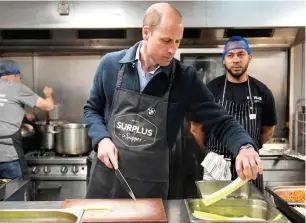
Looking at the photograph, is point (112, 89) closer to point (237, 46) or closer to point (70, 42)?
point (237, 46)

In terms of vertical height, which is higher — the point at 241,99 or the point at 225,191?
the point at 241,99

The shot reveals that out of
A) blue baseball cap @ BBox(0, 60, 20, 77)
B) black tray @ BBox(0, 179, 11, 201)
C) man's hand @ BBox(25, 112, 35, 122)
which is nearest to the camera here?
black tray @ BBox(0, 179, 11, 201)

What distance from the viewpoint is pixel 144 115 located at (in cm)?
181

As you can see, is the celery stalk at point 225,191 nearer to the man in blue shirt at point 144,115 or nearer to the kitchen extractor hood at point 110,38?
the man in blue shirt at point 144,115


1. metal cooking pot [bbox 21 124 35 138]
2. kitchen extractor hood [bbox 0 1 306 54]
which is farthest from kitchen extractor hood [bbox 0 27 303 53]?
metal cooking pot [bbox 21 124 35 138]

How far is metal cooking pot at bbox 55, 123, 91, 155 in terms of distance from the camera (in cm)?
342

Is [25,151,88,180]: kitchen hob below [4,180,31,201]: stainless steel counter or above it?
below

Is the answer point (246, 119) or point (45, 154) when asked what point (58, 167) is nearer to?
point (45, 154)

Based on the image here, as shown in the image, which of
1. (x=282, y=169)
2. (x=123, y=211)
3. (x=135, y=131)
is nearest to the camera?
(x=123, y=211)

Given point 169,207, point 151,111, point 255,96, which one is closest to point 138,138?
point 151,111

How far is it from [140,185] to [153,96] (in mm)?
436

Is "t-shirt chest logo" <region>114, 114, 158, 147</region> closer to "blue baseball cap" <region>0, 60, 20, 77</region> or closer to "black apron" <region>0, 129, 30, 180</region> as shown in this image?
"black apron" <region>0, 129, 30, 180</region>

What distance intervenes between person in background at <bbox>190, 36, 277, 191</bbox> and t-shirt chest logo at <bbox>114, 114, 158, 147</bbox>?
→ 0.95 meters

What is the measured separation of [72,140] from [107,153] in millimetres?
1859
